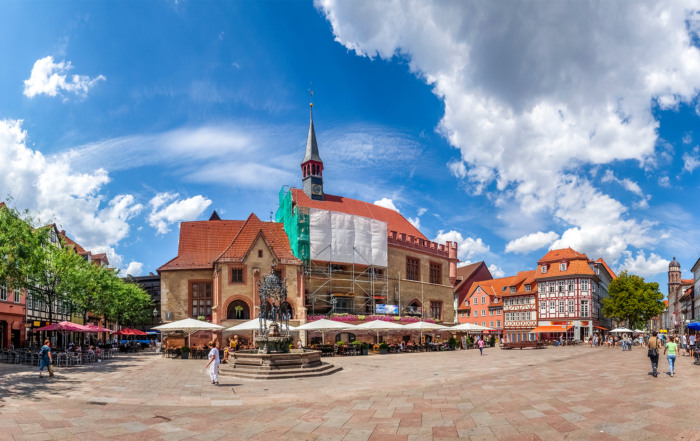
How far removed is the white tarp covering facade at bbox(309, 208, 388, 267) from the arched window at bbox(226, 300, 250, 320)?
8299 millimetres

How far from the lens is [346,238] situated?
50156mm

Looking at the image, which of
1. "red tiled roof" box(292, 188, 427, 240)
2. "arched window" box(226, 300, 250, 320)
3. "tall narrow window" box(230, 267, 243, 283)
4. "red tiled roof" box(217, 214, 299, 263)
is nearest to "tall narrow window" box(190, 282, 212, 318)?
"arched window" box(226, 300, 250, 320)

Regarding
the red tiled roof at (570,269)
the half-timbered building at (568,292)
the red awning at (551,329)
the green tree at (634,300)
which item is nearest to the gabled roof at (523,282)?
the half-timbered building at (568,292)

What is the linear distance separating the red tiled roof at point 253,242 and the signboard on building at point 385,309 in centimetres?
975

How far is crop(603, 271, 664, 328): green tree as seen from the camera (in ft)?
214

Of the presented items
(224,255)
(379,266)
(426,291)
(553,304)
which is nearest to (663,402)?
(224,255)

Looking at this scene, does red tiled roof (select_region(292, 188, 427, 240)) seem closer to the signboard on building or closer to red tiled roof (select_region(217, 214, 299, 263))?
red tiled roof (select_region(217, 214, 299, 263))

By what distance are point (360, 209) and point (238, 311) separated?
20.9 metres

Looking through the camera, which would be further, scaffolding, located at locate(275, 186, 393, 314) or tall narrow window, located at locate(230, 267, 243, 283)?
scaffolding, located at locate(275, 186, 393, 314)

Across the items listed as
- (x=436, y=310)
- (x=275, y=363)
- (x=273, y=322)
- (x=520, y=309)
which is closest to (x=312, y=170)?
(x=436, y=310)

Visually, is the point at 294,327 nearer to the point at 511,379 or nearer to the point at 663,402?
the point at 511,379

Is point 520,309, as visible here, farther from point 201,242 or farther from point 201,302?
Answer: point 201,302

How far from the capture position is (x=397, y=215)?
208ft

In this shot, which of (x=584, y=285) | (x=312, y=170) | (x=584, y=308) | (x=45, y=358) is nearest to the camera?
(x=45, y=358)
